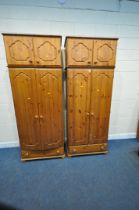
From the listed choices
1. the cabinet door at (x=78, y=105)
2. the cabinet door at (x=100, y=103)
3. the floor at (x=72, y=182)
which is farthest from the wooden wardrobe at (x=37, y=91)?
the cabinet door at (x=100, y=103)

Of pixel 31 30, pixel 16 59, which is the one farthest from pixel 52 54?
pixel 31 30

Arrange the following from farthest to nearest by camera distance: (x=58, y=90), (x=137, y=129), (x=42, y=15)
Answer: (x=137, y=129) → (x=42, y=15) → (x=58, y=90)

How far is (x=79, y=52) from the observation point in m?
1.80

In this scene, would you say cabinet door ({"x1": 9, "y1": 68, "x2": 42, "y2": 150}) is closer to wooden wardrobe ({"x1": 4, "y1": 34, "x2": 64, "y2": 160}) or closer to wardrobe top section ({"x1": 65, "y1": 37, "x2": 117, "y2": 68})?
wooden wardrobe ({"x1": 4, "y1": 34, "x2": 64, "y2": 160})

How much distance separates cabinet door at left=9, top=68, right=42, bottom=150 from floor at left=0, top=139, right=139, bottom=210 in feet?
1.36

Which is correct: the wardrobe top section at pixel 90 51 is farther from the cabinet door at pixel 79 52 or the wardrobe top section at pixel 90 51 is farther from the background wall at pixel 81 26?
the background wall at pixel 81 26

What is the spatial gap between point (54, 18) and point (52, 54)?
0.81 metres

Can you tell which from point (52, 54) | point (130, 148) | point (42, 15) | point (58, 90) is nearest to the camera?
point (52, 54)

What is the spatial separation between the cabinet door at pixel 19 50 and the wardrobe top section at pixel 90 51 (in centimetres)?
54

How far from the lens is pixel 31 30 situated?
2070mm

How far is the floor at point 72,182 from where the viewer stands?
149 cm

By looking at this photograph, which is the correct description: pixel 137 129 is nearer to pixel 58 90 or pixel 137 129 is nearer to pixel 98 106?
pixel 98 106

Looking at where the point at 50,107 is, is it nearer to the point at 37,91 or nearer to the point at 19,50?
the point at 37,91

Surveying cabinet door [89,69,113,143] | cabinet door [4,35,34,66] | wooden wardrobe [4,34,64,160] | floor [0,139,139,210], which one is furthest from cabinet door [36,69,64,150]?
cabinet door [89,69,113,143]
